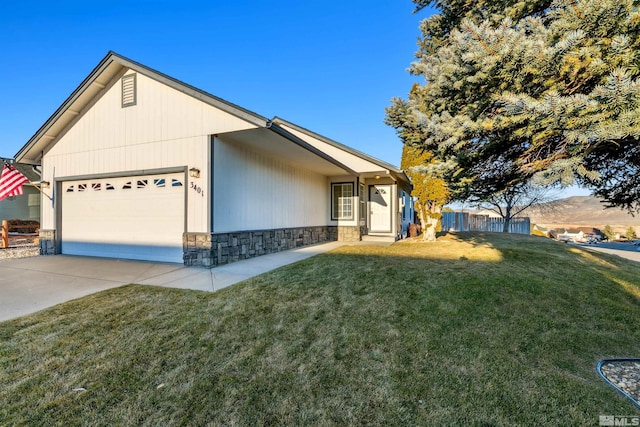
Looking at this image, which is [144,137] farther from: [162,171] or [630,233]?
[630,233]

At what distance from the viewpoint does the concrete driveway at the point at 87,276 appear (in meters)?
4.65

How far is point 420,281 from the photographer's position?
530 centimetres

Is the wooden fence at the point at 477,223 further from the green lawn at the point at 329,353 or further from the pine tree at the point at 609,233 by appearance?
the green lawn at the point at 329,353

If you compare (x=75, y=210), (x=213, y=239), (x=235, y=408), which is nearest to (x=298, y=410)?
(x=235, y=408)

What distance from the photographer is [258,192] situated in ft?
28.3

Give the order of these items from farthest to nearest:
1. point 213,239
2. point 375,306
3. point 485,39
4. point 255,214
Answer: point 255,214, point 213,239, point 375,306, point 485,39

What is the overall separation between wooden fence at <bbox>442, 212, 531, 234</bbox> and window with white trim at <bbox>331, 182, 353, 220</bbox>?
9999mm

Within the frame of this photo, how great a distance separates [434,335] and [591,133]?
2534 millimetres

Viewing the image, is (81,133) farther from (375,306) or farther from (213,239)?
(375,306)

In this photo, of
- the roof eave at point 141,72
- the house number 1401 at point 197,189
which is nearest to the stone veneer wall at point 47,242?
the roof eave at point 141,72

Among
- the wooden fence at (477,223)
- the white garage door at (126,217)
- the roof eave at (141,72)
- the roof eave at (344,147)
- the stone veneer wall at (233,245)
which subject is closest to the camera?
the roof eave at (141,72)

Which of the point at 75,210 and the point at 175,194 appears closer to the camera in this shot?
the point at 175,194

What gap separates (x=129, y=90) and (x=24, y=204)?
49.8 feet

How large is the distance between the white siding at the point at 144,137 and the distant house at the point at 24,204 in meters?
10.1
